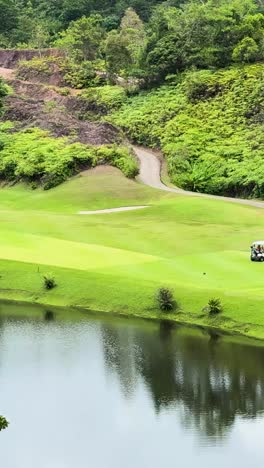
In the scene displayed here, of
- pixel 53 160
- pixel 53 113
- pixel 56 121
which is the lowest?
pixel 53 160

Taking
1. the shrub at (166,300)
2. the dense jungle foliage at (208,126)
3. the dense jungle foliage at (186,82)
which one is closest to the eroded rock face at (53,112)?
the dense jungle foliage at (186,82)

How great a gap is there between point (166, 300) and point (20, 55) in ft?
289

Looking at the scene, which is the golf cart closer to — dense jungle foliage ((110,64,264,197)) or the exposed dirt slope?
dense jungle foliage ((110,64,264,197))

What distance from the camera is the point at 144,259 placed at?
45.8 m

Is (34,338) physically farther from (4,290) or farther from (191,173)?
(191,173)

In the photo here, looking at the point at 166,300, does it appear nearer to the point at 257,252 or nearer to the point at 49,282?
the point at 257,252

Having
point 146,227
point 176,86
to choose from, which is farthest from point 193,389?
point 176,86

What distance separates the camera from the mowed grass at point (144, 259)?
39906 millimetres

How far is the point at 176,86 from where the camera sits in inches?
3905

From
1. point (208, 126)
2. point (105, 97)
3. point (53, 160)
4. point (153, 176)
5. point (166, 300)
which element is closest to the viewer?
point (166, 300)

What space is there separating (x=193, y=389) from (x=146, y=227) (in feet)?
84.4

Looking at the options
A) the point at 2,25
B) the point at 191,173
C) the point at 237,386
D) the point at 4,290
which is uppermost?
the point at 2,25

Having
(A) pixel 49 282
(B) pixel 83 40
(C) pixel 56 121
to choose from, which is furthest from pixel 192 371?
(B) pixel 83 40

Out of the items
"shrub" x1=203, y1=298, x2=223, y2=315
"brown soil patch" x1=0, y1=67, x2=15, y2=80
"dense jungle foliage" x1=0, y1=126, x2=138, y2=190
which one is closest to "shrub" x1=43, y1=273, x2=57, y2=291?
"shrub" x1=203, y1=298, x2=223, y2=315
